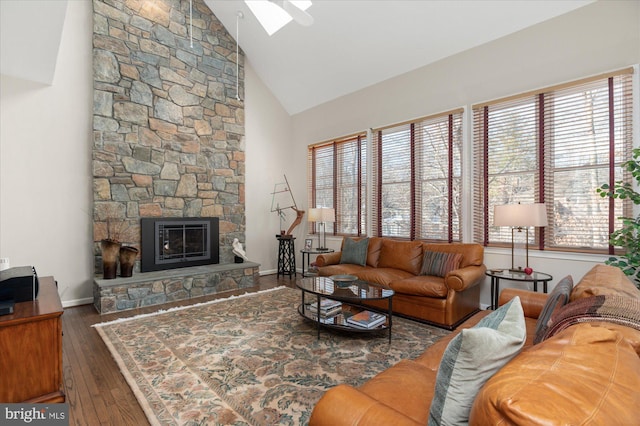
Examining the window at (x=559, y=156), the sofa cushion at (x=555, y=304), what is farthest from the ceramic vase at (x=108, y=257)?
the window at (x=559, y=156)

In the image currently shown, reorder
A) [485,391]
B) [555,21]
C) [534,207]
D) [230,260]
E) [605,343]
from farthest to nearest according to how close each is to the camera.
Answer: [230,260]
[555,21]
[534,207]
[605,343]
[485,391]

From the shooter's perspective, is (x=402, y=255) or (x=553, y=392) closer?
(x=553, y=392)

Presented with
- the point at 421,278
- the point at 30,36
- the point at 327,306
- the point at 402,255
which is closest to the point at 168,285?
the point at 327,306

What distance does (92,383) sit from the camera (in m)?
2.34

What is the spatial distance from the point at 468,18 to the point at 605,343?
412cm

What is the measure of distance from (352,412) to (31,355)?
6.74 ft

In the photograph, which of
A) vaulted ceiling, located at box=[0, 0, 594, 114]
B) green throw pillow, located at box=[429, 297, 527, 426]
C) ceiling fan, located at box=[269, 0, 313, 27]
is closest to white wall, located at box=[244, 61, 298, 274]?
vaulted ceiling, located at box=[0, 0, 594, 114]

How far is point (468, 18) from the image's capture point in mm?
3889

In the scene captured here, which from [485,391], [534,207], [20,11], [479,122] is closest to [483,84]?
[479,122]

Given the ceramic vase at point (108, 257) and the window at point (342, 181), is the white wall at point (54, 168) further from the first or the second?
the window at point (342, 181)

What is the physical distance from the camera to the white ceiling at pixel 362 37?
379cm

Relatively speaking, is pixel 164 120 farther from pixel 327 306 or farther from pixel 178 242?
pixel 327 306

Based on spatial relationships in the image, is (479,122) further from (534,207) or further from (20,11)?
(20,11)

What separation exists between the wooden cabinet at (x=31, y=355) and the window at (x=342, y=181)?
14.2ft
